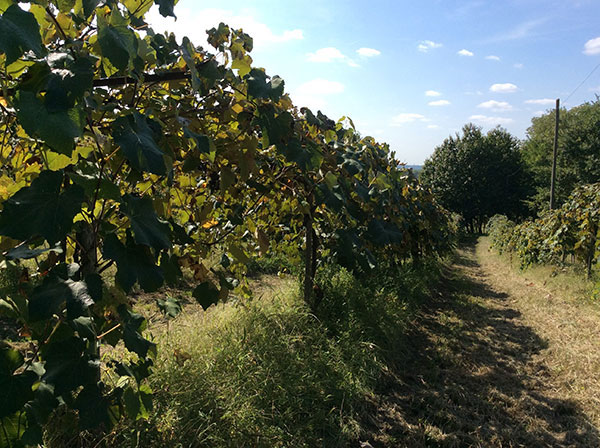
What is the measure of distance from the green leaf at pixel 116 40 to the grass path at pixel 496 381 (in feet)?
9.45

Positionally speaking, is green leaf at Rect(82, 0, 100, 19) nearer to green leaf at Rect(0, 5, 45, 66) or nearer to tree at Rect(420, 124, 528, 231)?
green leaf at Rect(0, 5, 45, 66)

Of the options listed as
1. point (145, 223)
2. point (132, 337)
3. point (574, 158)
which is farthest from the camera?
point (574, 158)

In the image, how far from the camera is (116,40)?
91 centimetres

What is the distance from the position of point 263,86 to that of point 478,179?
3896 centimetres

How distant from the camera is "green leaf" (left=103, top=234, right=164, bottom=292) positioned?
3.28 ft

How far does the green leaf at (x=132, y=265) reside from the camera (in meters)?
1.00

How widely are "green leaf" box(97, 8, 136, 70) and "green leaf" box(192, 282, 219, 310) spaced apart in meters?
0.89

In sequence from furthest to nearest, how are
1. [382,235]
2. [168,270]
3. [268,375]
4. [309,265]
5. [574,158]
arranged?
[574,158] → [309,265] → [268,375] → [382,235] → [168,270]

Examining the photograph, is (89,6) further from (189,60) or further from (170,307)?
(170,307)

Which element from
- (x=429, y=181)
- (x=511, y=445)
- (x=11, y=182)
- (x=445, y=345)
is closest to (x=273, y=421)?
(x=511, y=445)

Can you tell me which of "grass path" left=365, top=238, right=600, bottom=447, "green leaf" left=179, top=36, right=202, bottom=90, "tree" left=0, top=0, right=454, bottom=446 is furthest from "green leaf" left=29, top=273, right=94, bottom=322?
"grass path" left=365, top=238, right=600, bottom=447

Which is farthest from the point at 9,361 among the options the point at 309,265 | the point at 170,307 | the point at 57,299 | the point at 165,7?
the point at 309,265

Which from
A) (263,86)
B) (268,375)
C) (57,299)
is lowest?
(268,375)

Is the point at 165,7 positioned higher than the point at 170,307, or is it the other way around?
the point at 165,7
